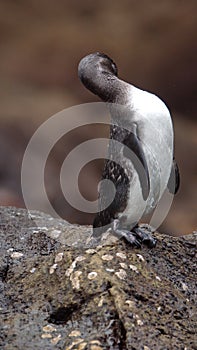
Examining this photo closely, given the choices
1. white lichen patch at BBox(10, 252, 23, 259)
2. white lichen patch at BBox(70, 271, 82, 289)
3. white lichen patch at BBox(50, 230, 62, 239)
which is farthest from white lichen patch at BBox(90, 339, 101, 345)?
white lichen patch at BBox(50, 230, 62, 239)

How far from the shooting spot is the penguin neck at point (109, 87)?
1.16m

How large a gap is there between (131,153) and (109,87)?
13 cm

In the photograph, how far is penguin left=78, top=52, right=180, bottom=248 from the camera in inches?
44.2

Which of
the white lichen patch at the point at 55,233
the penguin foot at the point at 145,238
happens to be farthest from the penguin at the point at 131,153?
the white lichen patch at the point at 55,233

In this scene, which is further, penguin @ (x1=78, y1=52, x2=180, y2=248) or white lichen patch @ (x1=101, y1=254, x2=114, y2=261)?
penguin @ (x1=78, y1=52, x2=180, y2=248)

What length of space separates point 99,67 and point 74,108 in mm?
447

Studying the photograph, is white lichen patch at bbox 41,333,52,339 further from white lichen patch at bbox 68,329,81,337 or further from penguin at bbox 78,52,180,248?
penguin at bbox 78,52,180,248

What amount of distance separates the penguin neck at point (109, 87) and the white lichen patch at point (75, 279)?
12.6 inches

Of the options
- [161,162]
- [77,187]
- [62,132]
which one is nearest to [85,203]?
[77,187]

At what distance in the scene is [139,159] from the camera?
1.11m

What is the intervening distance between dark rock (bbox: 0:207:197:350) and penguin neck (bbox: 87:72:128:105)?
0.25m

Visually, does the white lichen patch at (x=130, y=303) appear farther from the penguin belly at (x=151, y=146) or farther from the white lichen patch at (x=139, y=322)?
the penguin belly at (x=151, y=146)

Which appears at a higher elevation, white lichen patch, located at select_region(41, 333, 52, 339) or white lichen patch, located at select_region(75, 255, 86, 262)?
white lichen patch, located at select_region(75, 255, 86, 262)

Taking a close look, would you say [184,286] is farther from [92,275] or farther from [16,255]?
[16,255]
